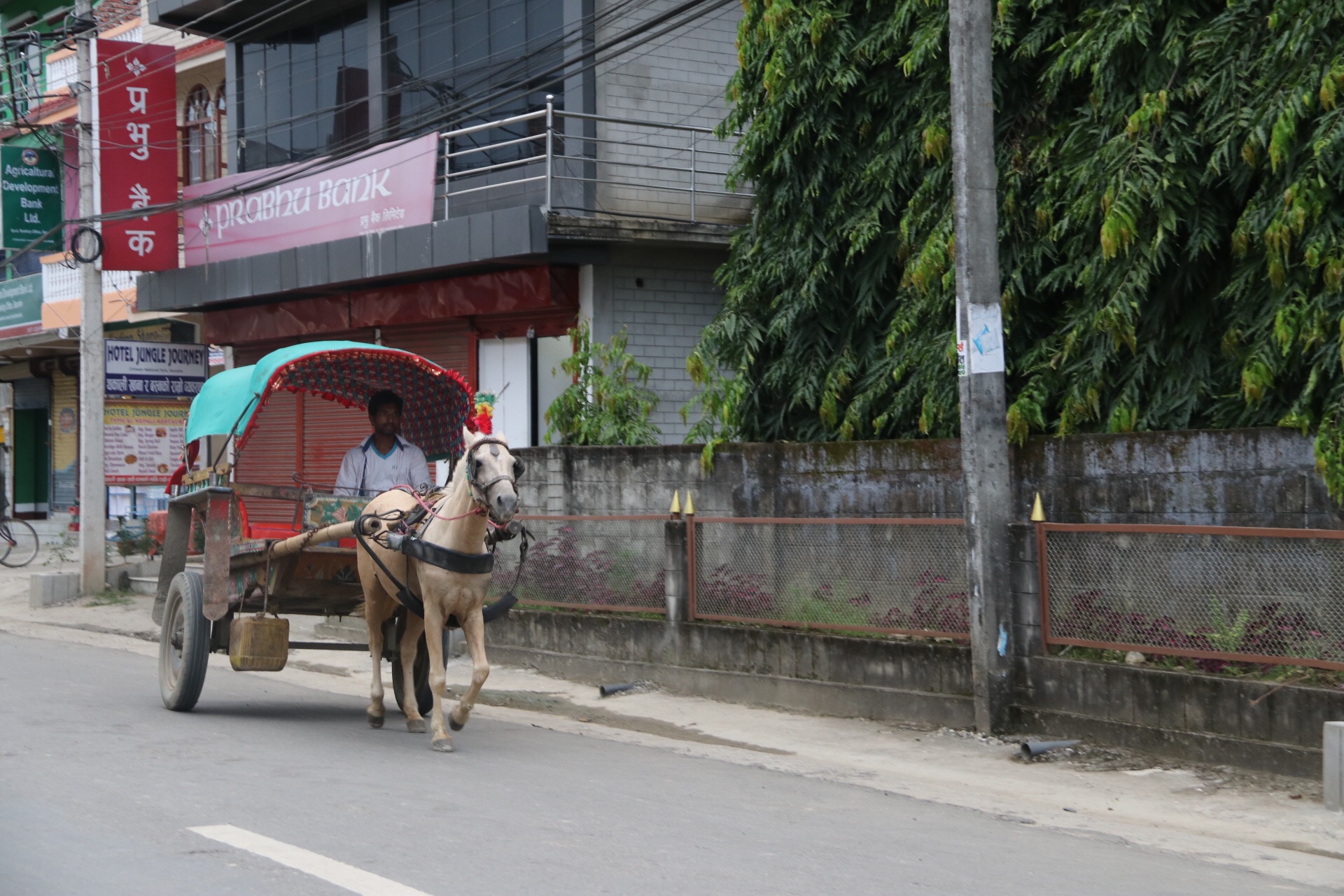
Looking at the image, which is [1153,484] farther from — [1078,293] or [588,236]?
[588,236]

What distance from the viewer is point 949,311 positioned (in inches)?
479

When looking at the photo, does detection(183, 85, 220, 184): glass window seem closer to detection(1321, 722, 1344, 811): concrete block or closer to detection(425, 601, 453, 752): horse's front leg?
detection(425, 601, 453, 752): horse's front leg

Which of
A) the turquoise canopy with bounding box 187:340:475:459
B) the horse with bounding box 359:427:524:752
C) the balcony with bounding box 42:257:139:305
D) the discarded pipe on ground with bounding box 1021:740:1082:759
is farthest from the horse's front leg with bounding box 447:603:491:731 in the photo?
the balcony with bounding box 42:257:139:305

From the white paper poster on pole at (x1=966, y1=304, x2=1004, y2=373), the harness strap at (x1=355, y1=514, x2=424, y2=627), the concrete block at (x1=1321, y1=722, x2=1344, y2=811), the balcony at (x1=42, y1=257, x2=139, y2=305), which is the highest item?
the balcony at (x1=42, y1=257, x2=139, y2=305)

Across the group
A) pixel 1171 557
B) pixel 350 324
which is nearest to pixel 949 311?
pixel 1171 557

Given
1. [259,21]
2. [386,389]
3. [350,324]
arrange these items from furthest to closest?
[259,21], [350,324], [386,389]

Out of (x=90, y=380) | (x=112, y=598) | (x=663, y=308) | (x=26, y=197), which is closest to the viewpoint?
(x=663, y=308)

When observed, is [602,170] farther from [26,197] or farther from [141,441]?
[26,197]

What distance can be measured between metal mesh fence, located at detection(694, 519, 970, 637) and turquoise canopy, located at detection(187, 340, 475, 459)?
247cm

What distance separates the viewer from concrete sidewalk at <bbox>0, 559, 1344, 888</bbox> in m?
7.46

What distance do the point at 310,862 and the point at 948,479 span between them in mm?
6649

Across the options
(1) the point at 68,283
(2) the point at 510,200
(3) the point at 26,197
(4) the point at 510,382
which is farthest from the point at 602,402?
(1) the point at 68,283

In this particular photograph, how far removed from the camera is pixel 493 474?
8.39 meters

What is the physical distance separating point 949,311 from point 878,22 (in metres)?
2.98
